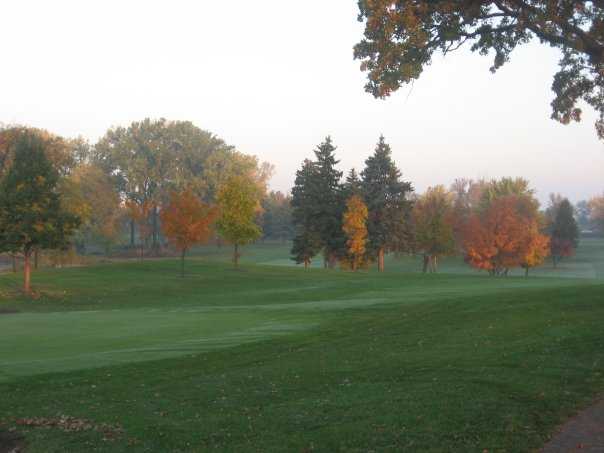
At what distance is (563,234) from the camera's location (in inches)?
3679

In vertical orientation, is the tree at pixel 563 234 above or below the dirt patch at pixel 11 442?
above

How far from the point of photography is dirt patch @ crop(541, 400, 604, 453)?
8.02 meters

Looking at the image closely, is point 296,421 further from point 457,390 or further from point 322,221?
point 322,221

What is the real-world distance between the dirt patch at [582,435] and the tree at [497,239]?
65.0 meters

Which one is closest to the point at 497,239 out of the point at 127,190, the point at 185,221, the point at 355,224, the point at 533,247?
the point at 533,247

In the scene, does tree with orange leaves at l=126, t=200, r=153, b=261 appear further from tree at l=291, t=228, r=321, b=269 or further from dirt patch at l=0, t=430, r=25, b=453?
dirt patch at l=0, t=430, r=25, b=453

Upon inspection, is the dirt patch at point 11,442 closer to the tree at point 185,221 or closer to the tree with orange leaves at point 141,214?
the tree at point 185,221

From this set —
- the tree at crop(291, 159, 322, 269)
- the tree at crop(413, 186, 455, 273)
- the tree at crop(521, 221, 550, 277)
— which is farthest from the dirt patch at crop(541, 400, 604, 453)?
the tree at crop(413, 186, 455, 273)

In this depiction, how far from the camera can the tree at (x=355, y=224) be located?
2662 inches

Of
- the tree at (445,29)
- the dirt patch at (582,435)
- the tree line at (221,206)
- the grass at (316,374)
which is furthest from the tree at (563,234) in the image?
the dirt patch at (582,435)

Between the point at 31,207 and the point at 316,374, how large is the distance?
29.0m

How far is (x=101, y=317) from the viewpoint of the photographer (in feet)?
88.4

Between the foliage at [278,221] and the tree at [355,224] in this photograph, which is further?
the foliage at [278,221]

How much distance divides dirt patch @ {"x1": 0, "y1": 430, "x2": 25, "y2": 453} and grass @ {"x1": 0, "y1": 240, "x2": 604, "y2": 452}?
0.89 ft
